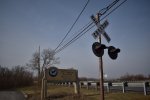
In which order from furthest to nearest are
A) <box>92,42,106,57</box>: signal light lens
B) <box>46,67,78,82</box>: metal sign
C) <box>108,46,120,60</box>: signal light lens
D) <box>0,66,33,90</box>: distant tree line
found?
<box>0,66,33,90</box>: distant tree line
<box>46,67,78,82</box>: metal sign
<box>108,46,120,60</box>: signal light lens
<box>92,42,106,57</box>: signal light lens

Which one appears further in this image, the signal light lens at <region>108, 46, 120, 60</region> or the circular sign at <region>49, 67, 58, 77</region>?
the circular sign at <region>49, 67, 58, 77</region>

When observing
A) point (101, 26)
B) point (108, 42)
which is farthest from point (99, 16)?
point (108, 42)

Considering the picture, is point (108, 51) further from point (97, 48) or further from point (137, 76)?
point (137, 76)

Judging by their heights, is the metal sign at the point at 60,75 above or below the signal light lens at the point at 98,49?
below

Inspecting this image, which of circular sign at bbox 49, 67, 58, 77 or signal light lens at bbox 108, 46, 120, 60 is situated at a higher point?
signal light lens at bbox 108, 46, 120, 60

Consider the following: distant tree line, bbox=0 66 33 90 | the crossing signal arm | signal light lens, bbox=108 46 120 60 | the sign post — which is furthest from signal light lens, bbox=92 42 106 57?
distant tree line, bbox=0 66 33 90

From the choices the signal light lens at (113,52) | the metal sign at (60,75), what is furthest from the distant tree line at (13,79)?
the signal light lens at (113,52)

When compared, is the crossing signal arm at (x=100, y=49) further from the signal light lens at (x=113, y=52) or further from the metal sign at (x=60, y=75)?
the metal sign at (x=60, y=75)

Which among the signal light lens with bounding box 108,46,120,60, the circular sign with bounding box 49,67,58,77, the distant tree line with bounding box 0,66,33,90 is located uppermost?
the signal light lens with bounding box 108,46,120,60

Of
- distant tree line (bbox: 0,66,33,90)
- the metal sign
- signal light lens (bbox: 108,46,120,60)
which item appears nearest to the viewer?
signal light lens (bbox: 108,46,120,60)

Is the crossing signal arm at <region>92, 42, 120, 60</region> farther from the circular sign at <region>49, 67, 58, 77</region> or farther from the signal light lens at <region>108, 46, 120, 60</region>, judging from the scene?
the circular sign at <region>49, 67, 58, 77</region>

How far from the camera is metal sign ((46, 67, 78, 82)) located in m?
16.7

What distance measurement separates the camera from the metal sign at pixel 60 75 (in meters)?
16.7

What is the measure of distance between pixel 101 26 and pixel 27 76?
5568 cm
